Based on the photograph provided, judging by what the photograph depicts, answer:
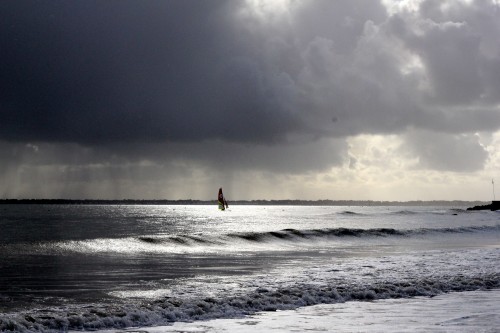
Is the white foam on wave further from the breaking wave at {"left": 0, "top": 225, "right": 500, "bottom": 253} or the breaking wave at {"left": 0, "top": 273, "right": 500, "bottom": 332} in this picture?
the breaking wave at {"left": 0, "top": 225, "right": 500, "bottom": 253}

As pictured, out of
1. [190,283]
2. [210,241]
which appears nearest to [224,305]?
[190,283]

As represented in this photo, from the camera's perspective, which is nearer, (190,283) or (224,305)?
(224,305)

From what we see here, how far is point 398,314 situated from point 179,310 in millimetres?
6886

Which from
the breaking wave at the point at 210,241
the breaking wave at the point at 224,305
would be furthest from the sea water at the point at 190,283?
the breaking wave at the point at 210,241

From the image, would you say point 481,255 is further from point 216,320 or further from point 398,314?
point 216,320

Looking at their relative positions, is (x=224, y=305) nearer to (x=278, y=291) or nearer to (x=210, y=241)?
(x=278, y=291)

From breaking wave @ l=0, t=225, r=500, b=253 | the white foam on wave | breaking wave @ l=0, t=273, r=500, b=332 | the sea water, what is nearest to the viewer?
breaking wave @ l=0, t=273, r=500, b=332

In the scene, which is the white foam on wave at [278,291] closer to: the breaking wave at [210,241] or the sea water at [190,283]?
the sea water at [190,283]

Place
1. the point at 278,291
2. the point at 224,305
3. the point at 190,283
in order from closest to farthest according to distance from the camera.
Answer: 1. the point at 224,305
2. the point at 278,291
3. the point at 190,283

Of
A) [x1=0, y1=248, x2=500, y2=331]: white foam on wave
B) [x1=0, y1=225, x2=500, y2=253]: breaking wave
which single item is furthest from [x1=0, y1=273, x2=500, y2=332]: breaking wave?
[x1=0, y1=225, x2=500, y2=253]: breaking wave

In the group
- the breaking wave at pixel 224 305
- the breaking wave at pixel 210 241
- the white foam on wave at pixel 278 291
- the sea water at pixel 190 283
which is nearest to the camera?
the breaking wave at pixel 224 305

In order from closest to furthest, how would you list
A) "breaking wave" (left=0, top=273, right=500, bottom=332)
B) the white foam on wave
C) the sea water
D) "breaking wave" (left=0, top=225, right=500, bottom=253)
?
1. "breaking wave" (left=0, top=273, right=500, bottom=332)
2. the white foam on wave
3. the sea water
4. "breaking wave" (left=0, top=225, right=500, bottom=253)

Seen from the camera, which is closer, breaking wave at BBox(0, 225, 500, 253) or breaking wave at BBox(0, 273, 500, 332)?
breaking wave at BBox(0, 273, 500, 332)

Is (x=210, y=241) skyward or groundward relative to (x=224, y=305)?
groundward
